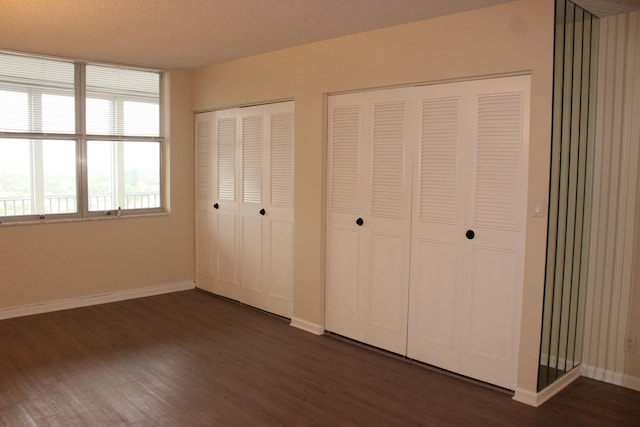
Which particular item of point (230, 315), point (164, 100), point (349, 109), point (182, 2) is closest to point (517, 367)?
point (349, 109)

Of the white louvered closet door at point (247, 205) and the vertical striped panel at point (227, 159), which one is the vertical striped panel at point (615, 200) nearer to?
the white louvered closet door at point (247, 205)

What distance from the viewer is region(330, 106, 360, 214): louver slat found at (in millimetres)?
4117

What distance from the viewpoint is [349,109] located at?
414 cm

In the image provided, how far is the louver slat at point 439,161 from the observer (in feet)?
11.5

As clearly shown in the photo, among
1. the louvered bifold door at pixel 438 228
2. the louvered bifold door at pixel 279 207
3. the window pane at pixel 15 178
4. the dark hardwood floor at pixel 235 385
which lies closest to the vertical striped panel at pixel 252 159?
the louvered bifold door at pixel 279 207

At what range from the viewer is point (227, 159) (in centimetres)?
537

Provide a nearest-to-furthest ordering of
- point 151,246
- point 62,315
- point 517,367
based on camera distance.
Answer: point 517,367, point 62,315, point 151,246

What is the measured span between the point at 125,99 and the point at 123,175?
786 mm

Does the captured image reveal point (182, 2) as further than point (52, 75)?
No

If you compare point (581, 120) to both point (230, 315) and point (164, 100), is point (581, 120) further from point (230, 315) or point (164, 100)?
point (164, 100)

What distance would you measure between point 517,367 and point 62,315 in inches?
157

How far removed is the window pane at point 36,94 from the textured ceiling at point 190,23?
0.15 meters

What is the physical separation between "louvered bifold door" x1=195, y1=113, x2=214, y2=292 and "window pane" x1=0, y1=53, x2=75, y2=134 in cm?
128

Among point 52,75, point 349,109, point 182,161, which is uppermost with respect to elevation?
point 52,75
